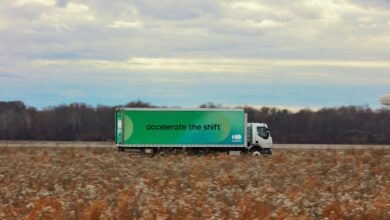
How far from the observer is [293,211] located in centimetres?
1191

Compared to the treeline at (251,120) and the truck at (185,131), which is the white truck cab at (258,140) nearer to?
the truck at (185,131)

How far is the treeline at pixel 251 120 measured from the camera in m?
84.1

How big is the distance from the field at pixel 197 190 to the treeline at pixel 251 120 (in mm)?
60783

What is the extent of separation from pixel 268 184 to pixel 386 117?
235 ft

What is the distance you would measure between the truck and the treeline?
40209 mm

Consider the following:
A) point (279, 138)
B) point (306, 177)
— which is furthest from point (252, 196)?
point (279, 138)

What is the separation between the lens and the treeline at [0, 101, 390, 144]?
84.1m

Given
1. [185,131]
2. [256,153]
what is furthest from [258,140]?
[185,131]

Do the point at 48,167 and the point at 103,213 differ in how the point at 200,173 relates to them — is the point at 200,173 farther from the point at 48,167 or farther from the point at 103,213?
the point at 103,213

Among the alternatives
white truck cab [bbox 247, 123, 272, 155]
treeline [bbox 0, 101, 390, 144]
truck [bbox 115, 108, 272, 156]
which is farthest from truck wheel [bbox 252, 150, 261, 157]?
treeline [bbox 0, 101, 390, 144]

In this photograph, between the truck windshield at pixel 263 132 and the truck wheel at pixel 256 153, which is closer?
the truck wheel at pixel 256 153

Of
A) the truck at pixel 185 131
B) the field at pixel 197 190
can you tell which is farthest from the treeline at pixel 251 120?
the field at pixel 197 190

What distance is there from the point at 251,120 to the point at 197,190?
68.1 m

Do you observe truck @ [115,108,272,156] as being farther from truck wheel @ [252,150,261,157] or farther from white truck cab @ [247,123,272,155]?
truck wheel @ [252,150,261,157]
